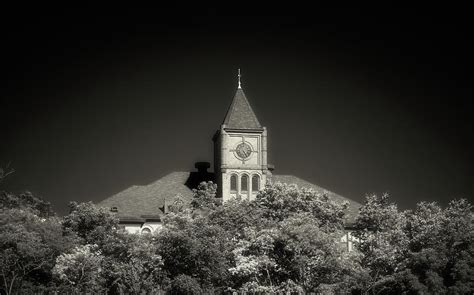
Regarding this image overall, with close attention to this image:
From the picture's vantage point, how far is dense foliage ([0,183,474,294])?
161 ft

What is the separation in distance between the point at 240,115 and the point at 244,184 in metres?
7.58

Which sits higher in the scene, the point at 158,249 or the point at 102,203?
the point at 102,203

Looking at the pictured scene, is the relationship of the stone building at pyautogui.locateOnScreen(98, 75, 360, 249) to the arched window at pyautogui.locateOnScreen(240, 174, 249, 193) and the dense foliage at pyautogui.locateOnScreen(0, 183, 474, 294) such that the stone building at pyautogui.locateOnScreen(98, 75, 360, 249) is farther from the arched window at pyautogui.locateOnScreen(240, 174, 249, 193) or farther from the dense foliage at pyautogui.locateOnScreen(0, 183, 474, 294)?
the dense foliage at pyautogui.locateOnScreen(0, 183, 474, 294)

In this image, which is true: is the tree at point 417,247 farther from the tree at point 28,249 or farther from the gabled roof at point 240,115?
the tree at point 28,249

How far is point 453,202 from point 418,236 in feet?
23.0

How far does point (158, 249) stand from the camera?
51438mm

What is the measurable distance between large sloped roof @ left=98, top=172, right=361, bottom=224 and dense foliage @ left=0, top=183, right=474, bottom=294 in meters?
15.8

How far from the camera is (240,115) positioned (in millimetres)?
81000

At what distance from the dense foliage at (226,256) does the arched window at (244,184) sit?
1876 centimetres

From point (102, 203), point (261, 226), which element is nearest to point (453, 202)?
point (261, 226)

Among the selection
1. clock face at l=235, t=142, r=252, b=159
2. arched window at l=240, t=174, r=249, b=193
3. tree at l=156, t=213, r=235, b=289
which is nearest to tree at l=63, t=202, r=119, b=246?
tree at l=156, t=213, r=235, b=289

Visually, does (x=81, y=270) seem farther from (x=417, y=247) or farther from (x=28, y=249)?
(x=417, y=247)

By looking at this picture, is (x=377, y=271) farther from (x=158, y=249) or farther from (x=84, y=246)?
(x=84, y=246)

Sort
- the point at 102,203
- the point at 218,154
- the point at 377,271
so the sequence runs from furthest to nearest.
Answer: the point at 218,154, the point at 102,203, the point at 377,271
